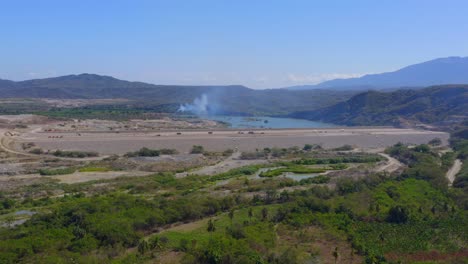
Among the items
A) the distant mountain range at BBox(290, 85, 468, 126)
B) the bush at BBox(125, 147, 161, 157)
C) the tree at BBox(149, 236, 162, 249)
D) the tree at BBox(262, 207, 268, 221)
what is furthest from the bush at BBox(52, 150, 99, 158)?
the distant mountain range at BBox(290, 85, 468, 126)

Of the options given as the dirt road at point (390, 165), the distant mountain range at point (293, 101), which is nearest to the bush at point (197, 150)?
the dirt road at point (390, 165)

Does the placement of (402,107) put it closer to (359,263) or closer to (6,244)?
(359,263)

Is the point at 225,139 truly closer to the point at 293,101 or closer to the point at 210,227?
the point at 210,227

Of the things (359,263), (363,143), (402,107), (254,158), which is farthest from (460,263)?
(402,107)

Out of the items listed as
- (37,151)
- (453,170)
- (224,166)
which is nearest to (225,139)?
(224,166)

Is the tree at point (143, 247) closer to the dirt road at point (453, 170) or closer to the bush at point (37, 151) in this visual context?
the dirt road at point (453, 170)

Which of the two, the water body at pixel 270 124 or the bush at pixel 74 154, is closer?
the bush at pixel 74 154

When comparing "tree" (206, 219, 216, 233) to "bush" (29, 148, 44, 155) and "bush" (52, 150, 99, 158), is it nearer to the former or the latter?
"bush" (52, 150, 99, 158)
